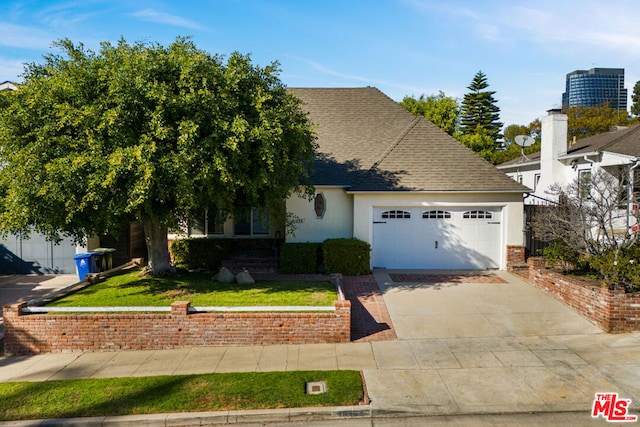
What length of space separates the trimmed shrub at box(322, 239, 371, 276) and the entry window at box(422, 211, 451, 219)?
2.44 metres

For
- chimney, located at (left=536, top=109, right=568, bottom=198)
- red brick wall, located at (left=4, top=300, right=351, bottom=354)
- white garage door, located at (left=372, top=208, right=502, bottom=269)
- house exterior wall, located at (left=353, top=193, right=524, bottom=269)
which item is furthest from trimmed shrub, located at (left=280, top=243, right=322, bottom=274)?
chimney, located at (left=536, top=109, right=568, bottom=198)

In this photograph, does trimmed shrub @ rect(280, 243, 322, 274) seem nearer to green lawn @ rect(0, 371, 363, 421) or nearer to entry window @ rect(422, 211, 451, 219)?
entry window @ rect(422, 211, 451, 219)

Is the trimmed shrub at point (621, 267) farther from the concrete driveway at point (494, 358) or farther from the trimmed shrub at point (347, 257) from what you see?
the trimmed shrub at point (347, 257)

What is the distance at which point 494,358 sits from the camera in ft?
25.0

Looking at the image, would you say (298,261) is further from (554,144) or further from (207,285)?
(554,144)

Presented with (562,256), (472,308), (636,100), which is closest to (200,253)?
(472,308)

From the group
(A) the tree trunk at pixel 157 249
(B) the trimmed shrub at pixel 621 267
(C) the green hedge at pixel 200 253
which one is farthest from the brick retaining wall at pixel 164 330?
(C) the green hedge at pixel 200 253

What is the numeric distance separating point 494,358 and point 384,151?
993 cm

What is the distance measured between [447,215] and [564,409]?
8893 millimetres

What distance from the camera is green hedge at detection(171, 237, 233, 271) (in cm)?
1459

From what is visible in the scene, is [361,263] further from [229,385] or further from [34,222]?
[34,222]

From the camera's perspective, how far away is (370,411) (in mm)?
6016

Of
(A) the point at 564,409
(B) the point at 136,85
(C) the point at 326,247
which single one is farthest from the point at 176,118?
Answer: (A) the point at 564,409

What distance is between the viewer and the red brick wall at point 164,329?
27.3 feet
